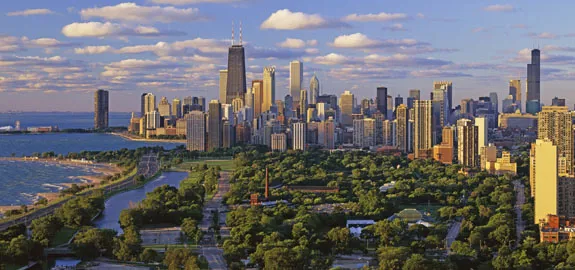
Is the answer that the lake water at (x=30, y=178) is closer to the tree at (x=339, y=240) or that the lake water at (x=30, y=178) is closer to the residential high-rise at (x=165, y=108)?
the tree at (x=339, y=240)

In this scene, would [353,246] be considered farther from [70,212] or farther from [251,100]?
[251,100]

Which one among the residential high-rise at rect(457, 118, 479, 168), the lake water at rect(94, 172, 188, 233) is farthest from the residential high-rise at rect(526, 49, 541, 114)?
the lake water at rect(94, 172, 188, 233)

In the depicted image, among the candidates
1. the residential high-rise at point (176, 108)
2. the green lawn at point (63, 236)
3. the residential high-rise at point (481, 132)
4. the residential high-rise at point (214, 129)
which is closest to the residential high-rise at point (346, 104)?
the residential high-rise at point (176, 108)

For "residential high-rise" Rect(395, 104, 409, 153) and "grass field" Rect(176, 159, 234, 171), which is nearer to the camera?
"grass field" Rect(176, 159, 234, 171)

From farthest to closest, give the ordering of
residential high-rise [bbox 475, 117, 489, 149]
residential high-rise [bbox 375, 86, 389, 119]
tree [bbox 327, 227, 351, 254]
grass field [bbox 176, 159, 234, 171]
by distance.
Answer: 1. residential high-rise [bbox 375, 86, 389, 119]
2. residential high-rise [bbox 475, 117, 489, 149]
3. grass field [bbox 176, 159, 234, 171]
4. tree [bbox 327, 227, 351, 254]

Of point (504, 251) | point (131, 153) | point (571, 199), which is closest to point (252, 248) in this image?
point (504, 251)

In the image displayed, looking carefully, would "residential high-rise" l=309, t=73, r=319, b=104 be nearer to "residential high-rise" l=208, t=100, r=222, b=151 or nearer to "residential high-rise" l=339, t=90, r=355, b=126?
"residential high-rise" l=339, t=90, r=355, b=126
